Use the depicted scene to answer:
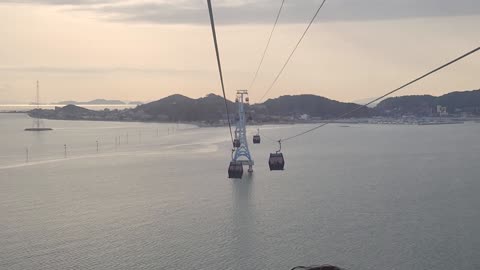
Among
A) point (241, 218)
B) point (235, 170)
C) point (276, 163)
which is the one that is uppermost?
point (276, 163)

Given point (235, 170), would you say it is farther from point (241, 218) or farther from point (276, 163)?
point (241, 218)

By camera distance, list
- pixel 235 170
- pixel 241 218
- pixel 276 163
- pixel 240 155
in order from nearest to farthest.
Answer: pixel 241 218, pixel 276 163, pixel 235 170, pixel 240 155

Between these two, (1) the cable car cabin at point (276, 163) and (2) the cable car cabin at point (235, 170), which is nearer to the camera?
(1) the cable car cabin at point (276, 163)

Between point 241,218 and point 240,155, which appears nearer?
point 241,218

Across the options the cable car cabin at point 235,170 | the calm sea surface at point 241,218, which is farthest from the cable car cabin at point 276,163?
the cable car cabin at point 235,170

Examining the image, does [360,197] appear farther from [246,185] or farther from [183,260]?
[183,260]

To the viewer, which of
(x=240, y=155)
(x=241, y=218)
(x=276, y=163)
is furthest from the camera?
(x=240, y=155)

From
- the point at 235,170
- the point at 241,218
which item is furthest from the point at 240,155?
the point at 241,218

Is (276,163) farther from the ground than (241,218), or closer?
farther from the ground

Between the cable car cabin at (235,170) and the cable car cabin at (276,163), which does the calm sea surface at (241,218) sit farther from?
the cable car cabin at (276,163)
